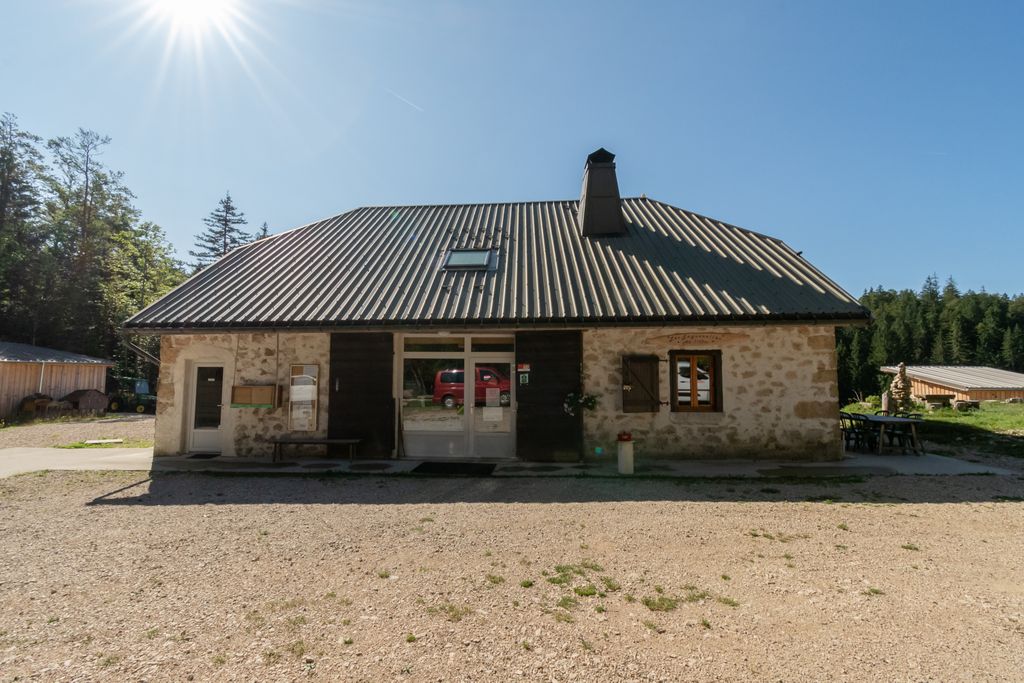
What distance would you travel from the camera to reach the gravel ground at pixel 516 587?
9.66 ft

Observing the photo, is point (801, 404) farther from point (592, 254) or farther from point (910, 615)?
point (910, 615)

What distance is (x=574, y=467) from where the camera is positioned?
9.01 metres

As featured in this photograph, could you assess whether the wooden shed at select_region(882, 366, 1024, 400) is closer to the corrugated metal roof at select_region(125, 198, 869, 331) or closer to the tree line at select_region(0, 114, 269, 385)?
the corrugated metal roof at select_region(125, 198, 869, 331)

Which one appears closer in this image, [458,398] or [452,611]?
[452,611]

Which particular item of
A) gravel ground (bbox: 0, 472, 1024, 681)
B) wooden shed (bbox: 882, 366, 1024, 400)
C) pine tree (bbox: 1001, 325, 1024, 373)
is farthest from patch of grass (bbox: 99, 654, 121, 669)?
pine tree (bbox: 1001, 325, 1024, 373)

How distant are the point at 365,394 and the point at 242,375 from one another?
9.02 feet

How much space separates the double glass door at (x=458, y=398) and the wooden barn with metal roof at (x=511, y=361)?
0.10 feet

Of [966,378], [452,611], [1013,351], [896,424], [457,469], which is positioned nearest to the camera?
[452,611]

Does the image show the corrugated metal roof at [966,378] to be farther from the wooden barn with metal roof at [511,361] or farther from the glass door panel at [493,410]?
the glass door panel at [493,410]

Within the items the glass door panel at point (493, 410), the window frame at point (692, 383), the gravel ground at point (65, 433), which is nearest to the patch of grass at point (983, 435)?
the window frame at point (692, 383)

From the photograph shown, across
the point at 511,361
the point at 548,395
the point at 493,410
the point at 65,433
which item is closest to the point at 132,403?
the point at 65,433

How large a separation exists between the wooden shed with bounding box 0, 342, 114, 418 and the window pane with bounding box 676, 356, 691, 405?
1063 inches

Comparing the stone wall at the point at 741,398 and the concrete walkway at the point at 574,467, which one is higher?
the stone wall at the point at 741,398

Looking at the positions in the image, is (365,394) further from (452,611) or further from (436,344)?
(452,611)
